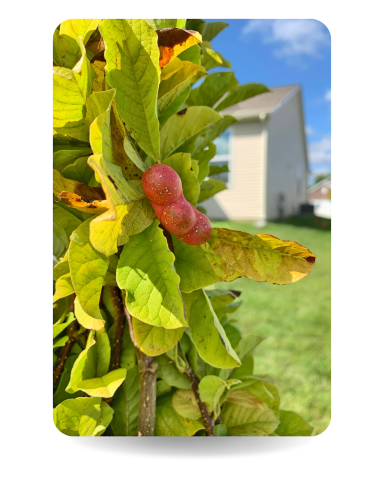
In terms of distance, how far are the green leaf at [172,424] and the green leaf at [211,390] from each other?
0.12 ft

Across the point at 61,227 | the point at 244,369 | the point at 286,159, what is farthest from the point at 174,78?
the point at 286,159

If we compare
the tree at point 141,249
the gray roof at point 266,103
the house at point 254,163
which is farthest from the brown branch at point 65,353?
the gray roof at point 266,103

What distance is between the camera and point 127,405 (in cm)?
59

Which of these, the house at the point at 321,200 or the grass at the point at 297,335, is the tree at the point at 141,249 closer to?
the grass at the point at 297,335

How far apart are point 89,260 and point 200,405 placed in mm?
288

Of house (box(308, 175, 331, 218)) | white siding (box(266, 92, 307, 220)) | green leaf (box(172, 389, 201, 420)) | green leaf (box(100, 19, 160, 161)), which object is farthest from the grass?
white siding (box(266, 92, 307, 220))

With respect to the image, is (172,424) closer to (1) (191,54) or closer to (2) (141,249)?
(2) (141,249)

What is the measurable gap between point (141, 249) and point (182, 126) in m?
0.16

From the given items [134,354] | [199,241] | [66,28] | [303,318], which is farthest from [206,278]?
[303,318]

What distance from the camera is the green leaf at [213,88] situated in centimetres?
64

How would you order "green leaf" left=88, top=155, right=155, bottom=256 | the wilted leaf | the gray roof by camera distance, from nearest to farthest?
"green leaf" left=88, top=155, right=155, bottom=256 → the wilted leaf → the gray roof

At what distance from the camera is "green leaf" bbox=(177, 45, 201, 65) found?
500 millimetres

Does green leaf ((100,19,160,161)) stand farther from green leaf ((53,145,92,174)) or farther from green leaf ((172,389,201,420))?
green leaf ((172,389,201,420))

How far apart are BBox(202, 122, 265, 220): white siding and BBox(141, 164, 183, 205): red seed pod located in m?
4.80
